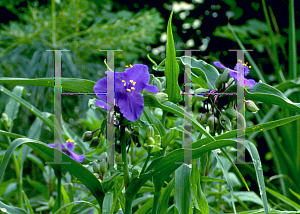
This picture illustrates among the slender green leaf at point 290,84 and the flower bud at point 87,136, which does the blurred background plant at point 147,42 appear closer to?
the slender green leaf at point 290,84

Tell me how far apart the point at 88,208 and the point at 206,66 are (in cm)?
40

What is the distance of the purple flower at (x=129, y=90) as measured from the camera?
322 mm

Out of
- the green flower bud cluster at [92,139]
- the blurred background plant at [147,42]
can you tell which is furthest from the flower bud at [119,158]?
the blurred background plant at [147,42]

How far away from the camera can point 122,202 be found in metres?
0.44

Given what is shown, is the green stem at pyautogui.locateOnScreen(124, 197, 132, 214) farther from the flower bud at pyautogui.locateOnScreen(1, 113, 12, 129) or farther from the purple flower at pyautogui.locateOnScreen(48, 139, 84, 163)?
the flower bud at pyautogui.locateOnScreen(1, 113, 12, 129)

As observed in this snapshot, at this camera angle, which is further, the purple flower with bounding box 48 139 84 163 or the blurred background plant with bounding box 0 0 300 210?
the blurred background plant with bounding box 0 0 300 210

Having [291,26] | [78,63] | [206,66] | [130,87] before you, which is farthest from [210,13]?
[130,87]

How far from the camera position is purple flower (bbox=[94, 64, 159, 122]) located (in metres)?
0.32

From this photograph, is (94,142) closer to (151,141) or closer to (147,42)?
(151,141)

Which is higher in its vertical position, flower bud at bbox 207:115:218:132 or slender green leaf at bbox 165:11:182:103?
slender green leaf at bbox 165:11:182:103

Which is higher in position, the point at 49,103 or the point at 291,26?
the point at 291,26

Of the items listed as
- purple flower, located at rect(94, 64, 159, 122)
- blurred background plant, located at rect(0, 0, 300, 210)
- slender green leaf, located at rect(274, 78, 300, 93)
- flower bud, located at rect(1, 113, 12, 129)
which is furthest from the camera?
blurred background plant, located at rect(0, 0, 300, 210)

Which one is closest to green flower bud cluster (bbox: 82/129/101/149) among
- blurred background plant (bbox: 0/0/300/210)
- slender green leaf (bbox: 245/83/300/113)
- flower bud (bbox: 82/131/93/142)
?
flower bud (bbox: 82/131/93/142)

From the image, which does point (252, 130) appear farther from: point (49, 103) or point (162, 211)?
point (49, 103)
